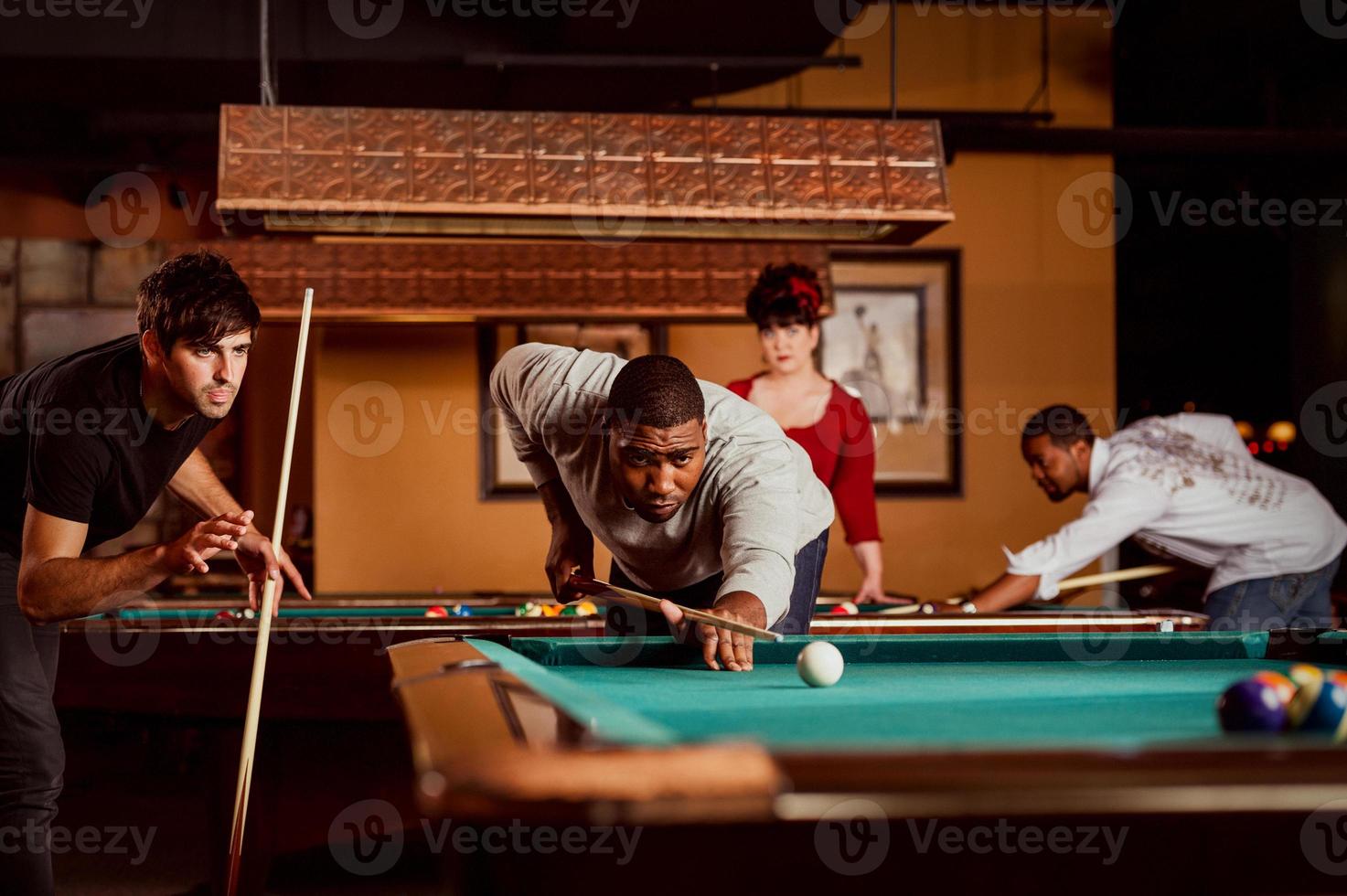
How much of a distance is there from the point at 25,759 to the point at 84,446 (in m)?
0.60

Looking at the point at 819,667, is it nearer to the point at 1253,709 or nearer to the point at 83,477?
the point at 1253,709

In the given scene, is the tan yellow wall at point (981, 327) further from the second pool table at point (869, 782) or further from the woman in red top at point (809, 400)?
the second pool table at point (869, 782)

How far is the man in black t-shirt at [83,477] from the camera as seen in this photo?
83.4 inches

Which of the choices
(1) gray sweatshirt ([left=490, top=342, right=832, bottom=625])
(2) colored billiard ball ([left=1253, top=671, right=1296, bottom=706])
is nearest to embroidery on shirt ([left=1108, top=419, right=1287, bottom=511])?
(1) gray sweatshirt ([left=490, top=342, right=832, bottom=625])

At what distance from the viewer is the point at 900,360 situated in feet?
18.8

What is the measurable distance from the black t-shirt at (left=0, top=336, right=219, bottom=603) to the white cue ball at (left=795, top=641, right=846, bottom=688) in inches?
51.5

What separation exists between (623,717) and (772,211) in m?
2.58

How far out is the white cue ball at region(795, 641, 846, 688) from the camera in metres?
1.74

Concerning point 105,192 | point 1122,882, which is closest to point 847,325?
point 105,192

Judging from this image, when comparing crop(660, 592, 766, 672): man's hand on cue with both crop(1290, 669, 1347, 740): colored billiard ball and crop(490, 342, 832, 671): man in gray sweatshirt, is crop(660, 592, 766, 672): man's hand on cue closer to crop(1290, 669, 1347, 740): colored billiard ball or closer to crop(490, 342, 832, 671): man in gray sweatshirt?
crop(490, 342, 832, 671): man in gray sweatshirt

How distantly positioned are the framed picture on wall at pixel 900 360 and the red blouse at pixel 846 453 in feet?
4.55

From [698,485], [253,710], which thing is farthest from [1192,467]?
[253,710]

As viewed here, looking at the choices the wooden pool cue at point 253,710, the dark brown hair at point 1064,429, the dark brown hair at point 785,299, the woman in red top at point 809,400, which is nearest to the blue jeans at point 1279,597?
the dark brown hair at point 1064,429

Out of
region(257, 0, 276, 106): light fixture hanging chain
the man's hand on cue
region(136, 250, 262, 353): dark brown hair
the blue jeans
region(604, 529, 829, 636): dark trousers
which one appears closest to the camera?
the man's hand on cue
